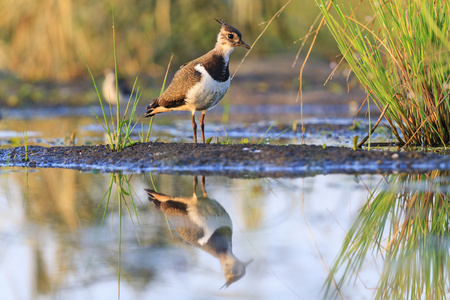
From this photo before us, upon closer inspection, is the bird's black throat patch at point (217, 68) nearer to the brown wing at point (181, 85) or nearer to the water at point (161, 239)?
the brown wing at point (181, 85)

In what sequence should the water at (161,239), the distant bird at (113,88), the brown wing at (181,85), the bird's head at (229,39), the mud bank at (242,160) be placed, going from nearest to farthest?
the water at (161,239)
the mud bank at (242,160)
the brown wing at (181,85)
the bird's head at (229,39)
the distant bird at (113,88)

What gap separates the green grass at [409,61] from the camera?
18.0 feet

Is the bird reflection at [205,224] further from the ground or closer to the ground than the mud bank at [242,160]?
closer to the ground

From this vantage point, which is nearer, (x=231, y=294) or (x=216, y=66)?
(x=231, y=294)

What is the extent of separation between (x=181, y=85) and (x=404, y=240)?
3.66m

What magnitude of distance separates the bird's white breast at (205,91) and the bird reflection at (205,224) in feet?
6.22

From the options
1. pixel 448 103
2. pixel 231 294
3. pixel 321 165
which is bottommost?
pixel 231 294

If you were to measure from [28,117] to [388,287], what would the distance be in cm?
1010

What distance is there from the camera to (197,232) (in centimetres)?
337

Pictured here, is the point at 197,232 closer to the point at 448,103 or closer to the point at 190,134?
the point at 448,103

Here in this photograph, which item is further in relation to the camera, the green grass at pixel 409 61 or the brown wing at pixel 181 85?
the brown wing at pixel 181 85

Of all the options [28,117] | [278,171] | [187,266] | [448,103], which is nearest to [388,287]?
[187,266]

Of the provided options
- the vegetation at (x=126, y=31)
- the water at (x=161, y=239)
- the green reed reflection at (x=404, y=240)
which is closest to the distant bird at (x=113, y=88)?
the vegetation at (x=126, y=31)

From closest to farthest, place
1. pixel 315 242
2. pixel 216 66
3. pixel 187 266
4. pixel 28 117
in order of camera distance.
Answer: pixel 187 266 → pixel 315 242 → pixel 216 66 → pixel 28 117
